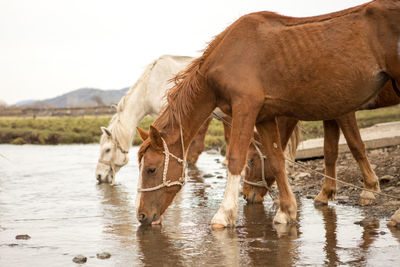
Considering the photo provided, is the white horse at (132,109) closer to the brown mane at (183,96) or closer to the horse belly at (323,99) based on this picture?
the brown mane at (183,96)

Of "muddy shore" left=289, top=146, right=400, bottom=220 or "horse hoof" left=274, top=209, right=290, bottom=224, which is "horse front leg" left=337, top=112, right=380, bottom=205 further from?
"horse hoof" left=274, top=209, right=290, bottom=224

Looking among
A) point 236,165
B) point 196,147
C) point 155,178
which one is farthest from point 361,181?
point 196,147

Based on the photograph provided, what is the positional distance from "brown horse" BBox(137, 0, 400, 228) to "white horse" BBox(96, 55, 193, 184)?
12.1 ft

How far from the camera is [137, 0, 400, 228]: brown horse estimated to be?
15.1ft

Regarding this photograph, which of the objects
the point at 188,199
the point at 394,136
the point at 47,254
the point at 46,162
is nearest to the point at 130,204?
the point at 188,199

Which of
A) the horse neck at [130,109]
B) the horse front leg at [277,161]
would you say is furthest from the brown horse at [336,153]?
the horse neck at [130,109]

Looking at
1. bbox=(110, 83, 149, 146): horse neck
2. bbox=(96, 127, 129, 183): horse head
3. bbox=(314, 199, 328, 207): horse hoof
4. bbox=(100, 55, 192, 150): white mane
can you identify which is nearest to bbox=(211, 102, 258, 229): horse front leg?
bbox=(314, 199, 328, 207): horse hoof

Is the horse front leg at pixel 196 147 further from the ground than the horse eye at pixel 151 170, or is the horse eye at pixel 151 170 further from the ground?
the horse eye at pixel 151 170

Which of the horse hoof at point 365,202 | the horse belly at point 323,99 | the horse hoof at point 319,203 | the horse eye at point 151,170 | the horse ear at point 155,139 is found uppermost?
the horse belly at point 323,99

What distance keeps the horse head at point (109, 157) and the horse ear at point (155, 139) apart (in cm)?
430

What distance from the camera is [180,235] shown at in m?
4.70

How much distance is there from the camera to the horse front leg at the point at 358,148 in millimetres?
5910

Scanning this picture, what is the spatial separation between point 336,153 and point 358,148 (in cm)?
28

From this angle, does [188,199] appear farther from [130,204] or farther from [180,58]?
[180,58]
